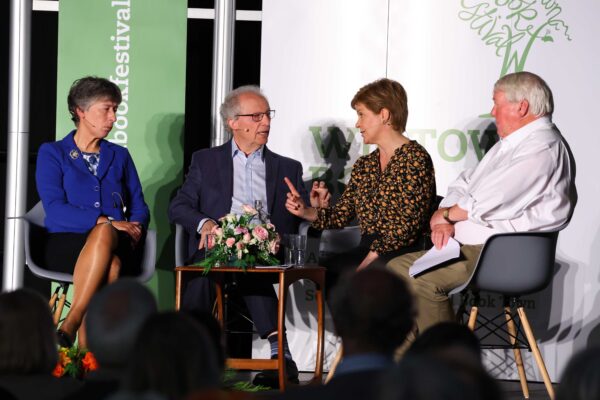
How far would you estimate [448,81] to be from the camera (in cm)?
611

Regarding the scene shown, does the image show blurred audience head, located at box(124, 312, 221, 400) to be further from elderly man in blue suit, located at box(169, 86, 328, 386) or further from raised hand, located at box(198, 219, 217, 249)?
elderly man in blue suit, located at box(169, 86, 328, 386)

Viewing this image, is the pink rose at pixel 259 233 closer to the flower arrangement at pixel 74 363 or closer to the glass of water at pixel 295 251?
the glass of water at pixel 295 251

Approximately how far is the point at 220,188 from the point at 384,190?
3.42 feet

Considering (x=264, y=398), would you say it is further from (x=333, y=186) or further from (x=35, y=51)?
(x=35, y=51)

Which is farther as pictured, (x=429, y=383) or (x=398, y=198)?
(x=398, y=198)

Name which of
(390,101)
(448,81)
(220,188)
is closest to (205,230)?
(220,188)

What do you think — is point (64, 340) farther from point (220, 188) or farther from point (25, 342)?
point (25, 342)

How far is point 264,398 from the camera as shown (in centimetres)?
191

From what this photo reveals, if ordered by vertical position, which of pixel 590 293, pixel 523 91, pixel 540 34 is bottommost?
pixel 590 293

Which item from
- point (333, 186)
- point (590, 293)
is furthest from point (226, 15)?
point (590, 293)

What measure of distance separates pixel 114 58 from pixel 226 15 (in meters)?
0.76

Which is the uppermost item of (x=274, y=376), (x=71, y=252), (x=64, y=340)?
(x=71, y=252)

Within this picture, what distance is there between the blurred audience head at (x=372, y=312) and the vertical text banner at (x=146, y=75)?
440 cm

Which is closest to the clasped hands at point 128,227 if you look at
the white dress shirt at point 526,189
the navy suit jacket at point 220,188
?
the navy suit jacket at point 220,188
